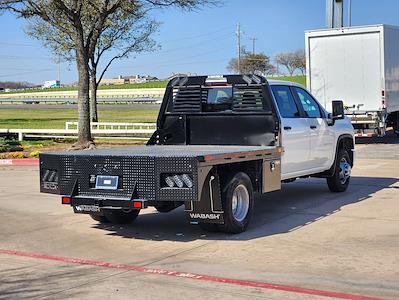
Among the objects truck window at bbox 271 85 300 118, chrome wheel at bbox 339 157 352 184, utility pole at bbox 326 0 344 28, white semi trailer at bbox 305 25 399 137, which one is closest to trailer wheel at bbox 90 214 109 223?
truck window at bbox 271 85 300 118

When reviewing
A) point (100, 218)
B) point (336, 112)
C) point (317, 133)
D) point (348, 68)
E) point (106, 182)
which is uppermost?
point (348, 68)

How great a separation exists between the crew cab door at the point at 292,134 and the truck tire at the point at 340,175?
4.16 feet

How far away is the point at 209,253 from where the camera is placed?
7195 mm

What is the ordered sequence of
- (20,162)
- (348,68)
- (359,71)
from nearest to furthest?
(20,162) → (359,71) → (348,68)

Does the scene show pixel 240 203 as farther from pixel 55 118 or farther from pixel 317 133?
pixel 55 118

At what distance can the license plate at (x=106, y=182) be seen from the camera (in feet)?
25.5

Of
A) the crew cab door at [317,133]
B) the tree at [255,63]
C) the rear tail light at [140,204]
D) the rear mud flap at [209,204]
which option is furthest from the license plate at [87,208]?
the tree at [255,63]

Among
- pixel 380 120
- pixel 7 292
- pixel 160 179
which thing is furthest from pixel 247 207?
pixel 380 120

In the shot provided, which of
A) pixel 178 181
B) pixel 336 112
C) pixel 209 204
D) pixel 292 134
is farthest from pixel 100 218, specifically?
pixel 336 112

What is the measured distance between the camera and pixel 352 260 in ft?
22.1

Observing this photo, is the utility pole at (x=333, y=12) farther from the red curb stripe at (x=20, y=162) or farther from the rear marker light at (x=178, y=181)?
the rear marker light at (x=178, y=181)

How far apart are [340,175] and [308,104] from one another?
1.66m

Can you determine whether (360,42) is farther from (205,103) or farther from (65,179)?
(65,179)

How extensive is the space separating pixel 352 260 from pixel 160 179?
2381mm
